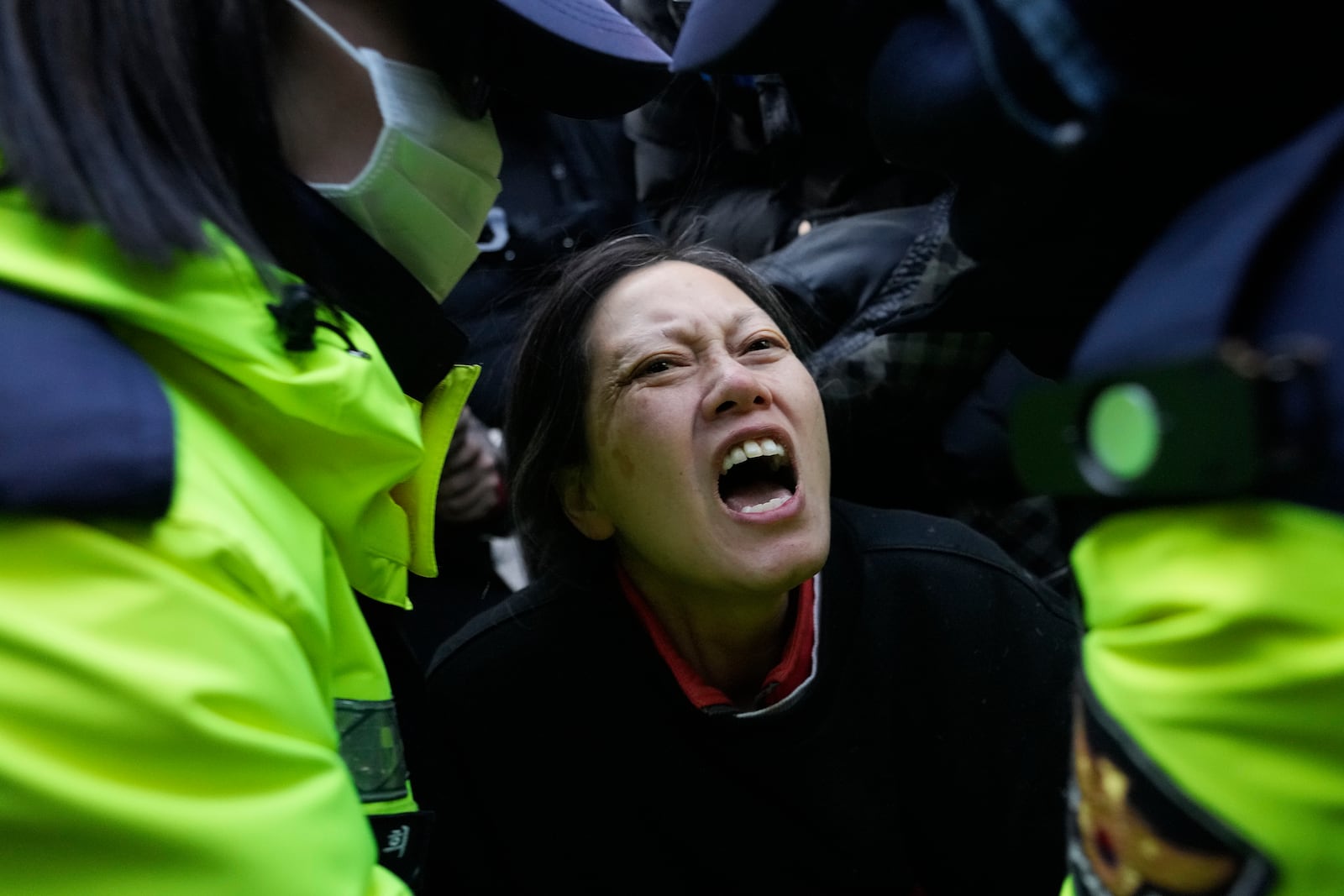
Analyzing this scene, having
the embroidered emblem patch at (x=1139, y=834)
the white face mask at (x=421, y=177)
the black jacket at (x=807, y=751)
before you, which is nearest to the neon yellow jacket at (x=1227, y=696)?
the embroidered emblem patch at (x=1139, y=834)

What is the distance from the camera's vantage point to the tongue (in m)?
1.63

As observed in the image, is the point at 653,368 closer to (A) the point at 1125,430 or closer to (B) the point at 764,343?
(B) the point at 764,343

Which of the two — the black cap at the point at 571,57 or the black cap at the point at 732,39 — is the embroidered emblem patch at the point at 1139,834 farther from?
the black cap at the point at 571,57

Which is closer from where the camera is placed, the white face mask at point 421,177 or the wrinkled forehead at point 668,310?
the white face mask at point 421,177

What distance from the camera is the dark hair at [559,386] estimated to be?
1.71 meters

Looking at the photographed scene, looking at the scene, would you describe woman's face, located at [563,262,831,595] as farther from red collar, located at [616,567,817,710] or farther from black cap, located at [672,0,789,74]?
black cap, located at [672,0,789,74]

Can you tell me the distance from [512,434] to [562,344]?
196mm

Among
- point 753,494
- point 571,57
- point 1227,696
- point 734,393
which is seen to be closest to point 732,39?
point 571,57

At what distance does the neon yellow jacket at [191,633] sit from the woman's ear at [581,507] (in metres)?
0.76

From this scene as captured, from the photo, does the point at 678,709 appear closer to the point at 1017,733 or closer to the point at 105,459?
the point at 1017,733

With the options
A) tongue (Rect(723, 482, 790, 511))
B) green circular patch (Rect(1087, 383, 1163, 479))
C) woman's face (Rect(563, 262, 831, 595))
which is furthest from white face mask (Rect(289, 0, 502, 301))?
green circular patch (Rect(1087, 383, 1163, 479))

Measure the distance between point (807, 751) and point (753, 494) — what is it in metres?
0.38

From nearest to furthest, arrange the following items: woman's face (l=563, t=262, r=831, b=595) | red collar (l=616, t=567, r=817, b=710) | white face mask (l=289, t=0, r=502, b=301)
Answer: white face mask (l=289, t=0, r=502, b=301)
woman's face (l=563, t=262, r=831, b=595)
red collar (l=616, t=567, r=817, b=710)

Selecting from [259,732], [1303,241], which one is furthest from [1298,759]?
[259,732]
